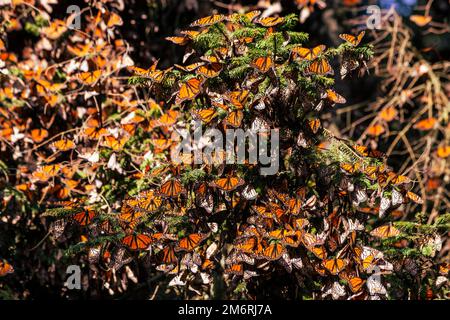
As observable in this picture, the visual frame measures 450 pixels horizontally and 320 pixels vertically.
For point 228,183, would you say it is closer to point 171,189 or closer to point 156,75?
point 171,189

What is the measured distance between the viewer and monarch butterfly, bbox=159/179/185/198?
1.54 metres

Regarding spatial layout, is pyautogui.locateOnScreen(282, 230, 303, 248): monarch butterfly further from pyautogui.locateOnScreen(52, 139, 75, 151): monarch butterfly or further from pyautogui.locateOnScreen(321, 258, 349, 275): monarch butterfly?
pyautogui.locateOnScreen(52, 139, 75, 151): monarch butterfly

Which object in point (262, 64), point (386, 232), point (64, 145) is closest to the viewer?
point (262, 64)

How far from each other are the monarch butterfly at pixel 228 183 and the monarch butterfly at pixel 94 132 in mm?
734

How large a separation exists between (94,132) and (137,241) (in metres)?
0.75

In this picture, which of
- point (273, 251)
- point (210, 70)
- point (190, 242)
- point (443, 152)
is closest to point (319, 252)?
point (273, 251)

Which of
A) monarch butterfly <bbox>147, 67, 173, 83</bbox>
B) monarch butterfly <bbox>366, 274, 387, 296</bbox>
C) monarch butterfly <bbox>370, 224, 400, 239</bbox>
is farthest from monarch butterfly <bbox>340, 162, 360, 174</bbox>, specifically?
monarch butterfly <bbox>147, 67, 173, 83</bbox>

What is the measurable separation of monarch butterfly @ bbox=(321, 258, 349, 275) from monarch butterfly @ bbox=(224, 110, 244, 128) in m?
0.47

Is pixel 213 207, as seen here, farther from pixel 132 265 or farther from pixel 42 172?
pixel 42 172

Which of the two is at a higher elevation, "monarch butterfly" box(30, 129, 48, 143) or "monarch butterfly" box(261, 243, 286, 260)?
"monarch butterfly" box(30, 129, 48, 143)

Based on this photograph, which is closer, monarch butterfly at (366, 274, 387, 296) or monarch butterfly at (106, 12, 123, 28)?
monarch butterfly at (366, 274, 387, 296)

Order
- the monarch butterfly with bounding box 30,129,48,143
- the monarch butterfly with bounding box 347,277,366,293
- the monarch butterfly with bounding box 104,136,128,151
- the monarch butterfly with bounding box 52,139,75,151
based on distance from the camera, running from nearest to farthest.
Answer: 1. the monarch butterfly with bounding box 347,277,366,293
2. the monarch butterfly with bounding box 52,139,75,151
3. the monarch butterfly with bounding box 104,136,128,151
4. the monarch butterfly with bounding box 30,129,48,143

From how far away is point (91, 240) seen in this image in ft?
5.13

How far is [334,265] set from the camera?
1.57 meters
